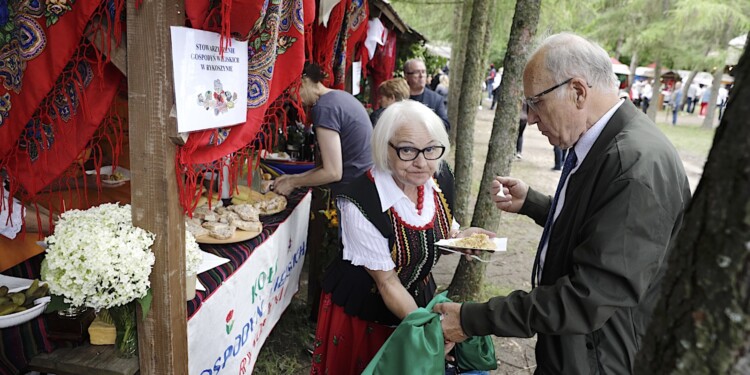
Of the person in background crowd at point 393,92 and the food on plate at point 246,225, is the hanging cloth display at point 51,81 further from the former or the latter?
the person in background crowd at point 393,92

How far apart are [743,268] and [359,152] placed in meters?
3.14

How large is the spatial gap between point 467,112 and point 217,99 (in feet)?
14.1

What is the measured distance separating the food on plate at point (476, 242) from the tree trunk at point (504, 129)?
1.73 m

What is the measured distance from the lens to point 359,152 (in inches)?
145

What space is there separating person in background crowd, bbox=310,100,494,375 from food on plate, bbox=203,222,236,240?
66cm

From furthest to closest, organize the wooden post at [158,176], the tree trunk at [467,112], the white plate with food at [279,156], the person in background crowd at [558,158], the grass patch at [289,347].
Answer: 1. the person in background crowd at [558,158]
2. the tree trunk at [467,112]
3. the white plate with food at [279,156]
4. the grass patch at [289,347]
5. the wooden post at [158,176]

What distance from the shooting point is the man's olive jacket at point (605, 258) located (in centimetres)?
141

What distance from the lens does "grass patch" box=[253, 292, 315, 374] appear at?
141 inches

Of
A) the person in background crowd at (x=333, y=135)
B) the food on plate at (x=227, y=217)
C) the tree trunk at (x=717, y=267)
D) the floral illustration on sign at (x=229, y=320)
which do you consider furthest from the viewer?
the person in background crowd at (x=333, y=135)

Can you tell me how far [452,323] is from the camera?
1778mm

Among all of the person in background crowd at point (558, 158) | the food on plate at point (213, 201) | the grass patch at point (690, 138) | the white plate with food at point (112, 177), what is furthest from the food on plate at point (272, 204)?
the grass patch at point (690, 138)

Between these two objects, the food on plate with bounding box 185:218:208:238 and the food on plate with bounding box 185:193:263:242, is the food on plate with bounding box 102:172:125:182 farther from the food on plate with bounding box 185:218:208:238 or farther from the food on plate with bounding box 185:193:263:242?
the food on plate with bounding box 185:218:208:238

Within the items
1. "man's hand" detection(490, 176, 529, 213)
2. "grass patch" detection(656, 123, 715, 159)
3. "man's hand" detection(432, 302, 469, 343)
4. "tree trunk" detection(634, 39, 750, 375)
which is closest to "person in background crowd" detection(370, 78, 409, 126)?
"man's hand" detection(490, 176, 529, 213)

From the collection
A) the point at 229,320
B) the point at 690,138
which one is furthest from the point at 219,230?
the point at 690,138
